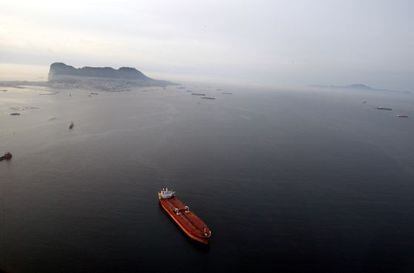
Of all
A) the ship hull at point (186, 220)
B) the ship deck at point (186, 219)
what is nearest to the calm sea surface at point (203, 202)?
the ship hull at point (186, 220)

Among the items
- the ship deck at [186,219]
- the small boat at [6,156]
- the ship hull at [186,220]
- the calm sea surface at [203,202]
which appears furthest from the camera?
the small boat at [6,156]

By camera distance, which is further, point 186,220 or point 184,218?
point 184,218

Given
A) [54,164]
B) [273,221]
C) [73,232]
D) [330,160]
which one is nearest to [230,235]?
[273,221]

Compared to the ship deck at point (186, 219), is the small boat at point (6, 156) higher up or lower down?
higher up

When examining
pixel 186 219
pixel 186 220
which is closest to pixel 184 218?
pixel 186 219

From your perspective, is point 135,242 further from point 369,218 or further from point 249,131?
point 249,131

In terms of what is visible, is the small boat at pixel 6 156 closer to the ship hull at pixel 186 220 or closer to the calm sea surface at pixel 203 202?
the calm sea surface at pixel 203 202

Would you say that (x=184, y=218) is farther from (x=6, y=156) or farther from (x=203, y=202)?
(x=6, y=156)
